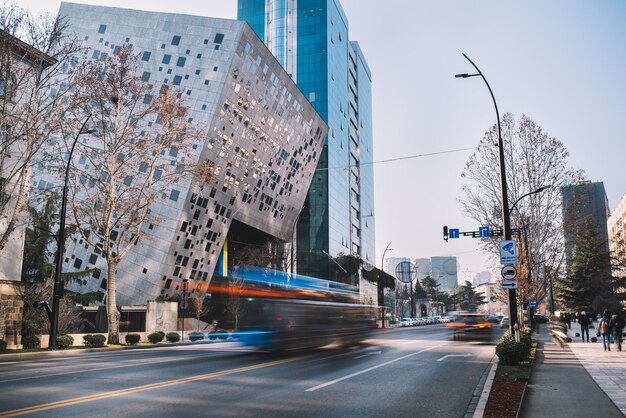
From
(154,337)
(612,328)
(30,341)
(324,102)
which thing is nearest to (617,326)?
(612,328)

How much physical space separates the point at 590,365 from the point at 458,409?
1034 centimetres

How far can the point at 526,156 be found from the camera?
111ft

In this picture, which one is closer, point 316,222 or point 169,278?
point 169,278

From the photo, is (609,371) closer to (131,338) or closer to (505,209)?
(505,209)

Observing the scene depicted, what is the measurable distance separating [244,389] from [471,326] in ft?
79.4

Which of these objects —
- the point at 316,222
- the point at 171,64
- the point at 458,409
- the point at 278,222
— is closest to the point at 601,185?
the point at 316,222

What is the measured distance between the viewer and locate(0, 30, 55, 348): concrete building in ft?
82.2

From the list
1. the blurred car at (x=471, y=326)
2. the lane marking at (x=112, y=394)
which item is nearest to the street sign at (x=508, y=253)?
the lane marking at (x=112, y=394)

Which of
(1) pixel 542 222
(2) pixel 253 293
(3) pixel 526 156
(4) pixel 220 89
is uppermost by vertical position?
(4) pixel 220 89

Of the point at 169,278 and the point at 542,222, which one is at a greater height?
the point at 542,222

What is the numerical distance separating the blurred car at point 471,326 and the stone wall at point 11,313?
998 inches

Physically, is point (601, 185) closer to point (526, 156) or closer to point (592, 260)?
point (592, 260)

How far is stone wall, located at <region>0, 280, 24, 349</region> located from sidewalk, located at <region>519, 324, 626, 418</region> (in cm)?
2552

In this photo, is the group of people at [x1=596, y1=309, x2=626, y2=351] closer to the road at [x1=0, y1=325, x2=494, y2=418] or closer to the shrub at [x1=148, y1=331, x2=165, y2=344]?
the road at [x1=0, y1=325, x2=494, y2=418]
